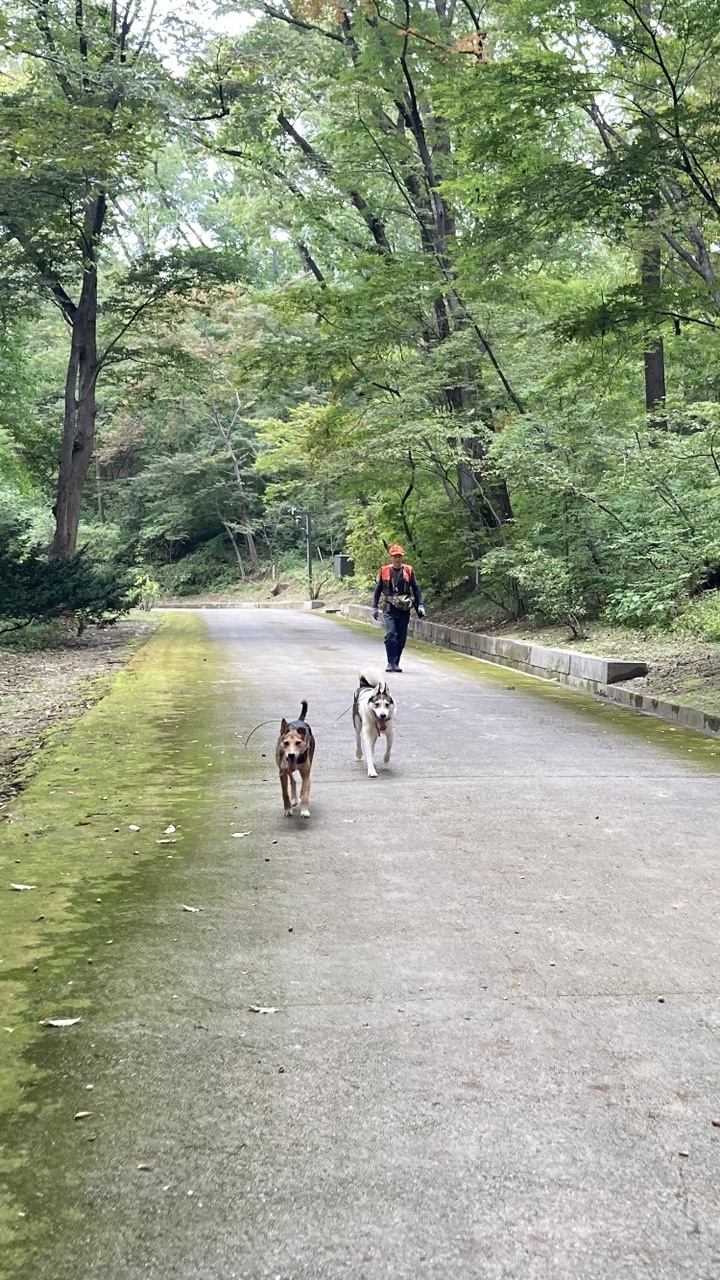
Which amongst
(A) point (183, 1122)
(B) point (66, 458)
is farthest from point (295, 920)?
(B) point (66, 458)

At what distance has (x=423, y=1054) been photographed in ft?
10.9

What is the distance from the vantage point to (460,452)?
19469mm

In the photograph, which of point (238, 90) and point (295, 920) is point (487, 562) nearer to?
point (238, 90)

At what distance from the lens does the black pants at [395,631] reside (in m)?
14.7

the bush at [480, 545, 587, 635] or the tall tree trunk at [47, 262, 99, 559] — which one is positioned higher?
the tall tree trunk at [47, 262, 99, 559]

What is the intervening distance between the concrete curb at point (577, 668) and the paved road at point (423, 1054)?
4.11 metres

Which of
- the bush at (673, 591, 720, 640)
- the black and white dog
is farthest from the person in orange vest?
the black and white dog

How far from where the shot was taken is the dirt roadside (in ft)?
27.9

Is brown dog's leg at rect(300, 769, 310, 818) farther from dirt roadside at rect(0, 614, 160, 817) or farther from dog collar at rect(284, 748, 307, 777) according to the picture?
dirt roadside at rect(0, 614, 160, 817)

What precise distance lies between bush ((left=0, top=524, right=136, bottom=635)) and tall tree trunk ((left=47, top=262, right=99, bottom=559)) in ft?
5.25

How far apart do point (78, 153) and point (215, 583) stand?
145 feet

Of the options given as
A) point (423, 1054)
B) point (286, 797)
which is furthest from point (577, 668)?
point (423, 1054)

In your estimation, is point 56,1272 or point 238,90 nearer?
point 56,1272

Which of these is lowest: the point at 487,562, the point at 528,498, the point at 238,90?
the point at 487,562
